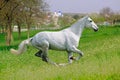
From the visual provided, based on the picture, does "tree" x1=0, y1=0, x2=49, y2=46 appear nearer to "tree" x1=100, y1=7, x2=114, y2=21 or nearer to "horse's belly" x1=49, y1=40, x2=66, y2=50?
"horse's belly" x1=49, y1=40, x2=66, y2=50

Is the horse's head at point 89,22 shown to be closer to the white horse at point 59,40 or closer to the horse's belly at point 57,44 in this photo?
the white horse at point 59,40

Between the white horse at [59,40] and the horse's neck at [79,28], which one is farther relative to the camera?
the horse's neck at [79,28]

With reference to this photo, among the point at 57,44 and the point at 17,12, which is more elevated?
the point at 57,44

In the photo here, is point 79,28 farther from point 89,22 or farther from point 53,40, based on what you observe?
point 53,40

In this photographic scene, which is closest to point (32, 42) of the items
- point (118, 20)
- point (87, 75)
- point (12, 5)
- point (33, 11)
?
point (87, 75)

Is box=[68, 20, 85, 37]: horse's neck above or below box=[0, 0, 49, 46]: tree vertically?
above

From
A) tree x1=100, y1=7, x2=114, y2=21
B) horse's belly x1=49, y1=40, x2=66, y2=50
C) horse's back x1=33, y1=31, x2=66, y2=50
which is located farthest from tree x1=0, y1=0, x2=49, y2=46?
tree x1=100, y1=7, x2=114, y2=21

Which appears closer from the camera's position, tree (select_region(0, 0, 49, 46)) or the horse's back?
the horse's back

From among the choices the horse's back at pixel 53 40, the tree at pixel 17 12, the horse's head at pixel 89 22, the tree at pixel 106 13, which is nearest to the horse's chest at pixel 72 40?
the horse's back at pixel 53 40

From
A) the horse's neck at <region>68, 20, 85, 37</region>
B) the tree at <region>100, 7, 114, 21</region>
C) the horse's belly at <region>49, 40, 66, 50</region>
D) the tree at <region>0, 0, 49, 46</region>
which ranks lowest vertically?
the tree at <region>100, 7, 114, 21</region>

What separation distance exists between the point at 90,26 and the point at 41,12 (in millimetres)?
48323

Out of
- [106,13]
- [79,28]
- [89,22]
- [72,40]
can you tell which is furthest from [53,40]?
[106,13]

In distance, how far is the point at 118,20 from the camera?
4609 inches

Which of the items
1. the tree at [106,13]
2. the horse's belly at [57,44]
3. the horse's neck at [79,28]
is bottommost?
the tree at [106,13]
